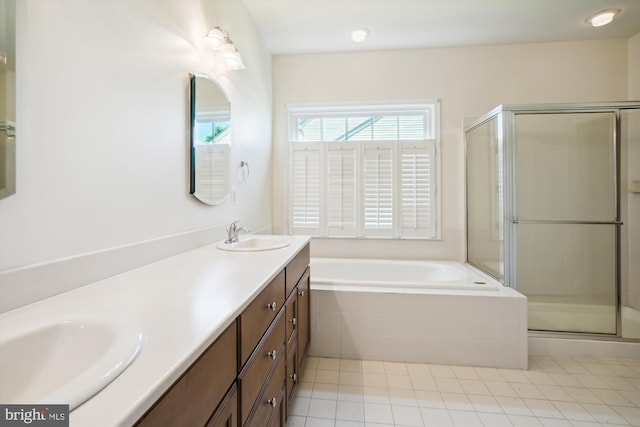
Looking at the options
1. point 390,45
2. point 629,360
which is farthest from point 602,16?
point 629,360

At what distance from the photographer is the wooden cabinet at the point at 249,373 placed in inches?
20.6

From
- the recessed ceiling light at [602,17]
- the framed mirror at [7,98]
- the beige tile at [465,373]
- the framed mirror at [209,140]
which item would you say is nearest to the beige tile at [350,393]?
the beige tile at [465,373]

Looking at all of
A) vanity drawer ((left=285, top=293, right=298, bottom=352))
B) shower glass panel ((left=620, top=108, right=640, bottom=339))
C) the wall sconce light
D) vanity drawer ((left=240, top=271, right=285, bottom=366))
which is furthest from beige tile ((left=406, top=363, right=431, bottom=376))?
the wall sconce light

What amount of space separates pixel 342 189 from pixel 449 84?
1.43 m

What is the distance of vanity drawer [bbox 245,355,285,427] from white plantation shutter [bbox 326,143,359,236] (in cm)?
186

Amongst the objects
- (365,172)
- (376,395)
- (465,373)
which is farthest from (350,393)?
(365,172)

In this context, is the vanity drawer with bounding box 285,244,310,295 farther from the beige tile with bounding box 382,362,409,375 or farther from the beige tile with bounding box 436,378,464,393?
the beige tile with bounding box 436,378,464,393

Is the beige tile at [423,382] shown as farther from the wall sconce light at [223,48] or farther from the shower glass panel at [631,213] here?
the wall sconce light at [223,48]

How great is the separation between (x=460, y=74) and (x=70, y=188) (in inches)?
122

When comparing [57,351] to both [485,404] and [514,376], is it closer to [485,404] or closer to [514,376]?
[485,404]

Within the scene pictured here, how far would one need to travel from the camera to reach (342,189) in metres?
2.95

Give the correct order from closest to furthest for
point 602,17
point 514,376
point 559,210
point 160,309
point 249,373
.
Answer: point 160,309, point 249,373, point 514,376, point 602,17, point 559,210

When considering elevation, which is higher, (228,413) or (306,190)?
(306,190)

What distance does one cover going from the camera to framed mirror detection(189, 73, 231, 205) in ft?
4.98
